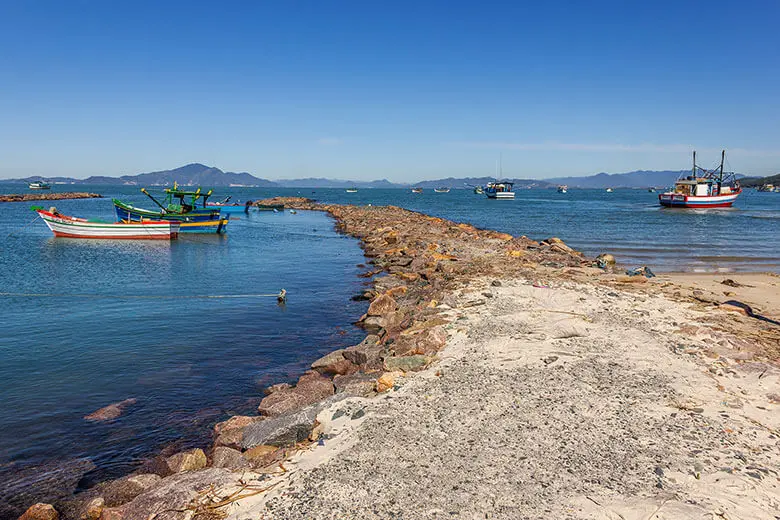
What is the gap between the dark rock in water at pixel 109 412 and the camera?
29.0ft

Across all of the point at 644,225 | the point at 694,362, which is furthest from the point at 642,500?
the point at 644,225

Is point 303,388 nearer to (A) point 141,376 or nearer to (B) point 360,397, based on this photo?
(B) point 360,397

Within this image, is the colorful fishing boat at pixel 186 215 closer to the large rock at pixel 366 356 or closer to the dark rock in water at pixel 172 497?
the large rock at pixel 366 356

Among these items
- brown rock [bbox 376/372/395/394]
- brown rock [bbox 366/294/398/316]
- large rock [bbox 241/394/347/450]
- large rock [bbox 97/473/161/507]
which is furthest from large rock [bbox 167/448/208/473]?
brown rock [bbox 366/294/398/316]

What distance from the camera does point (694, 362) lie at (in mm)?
8688

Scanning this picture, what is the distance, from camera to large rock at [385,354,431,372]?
886 cm

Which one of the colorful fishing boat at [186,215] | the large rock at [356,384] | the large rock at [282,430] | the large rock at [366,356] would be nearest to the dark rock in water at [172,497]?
the large rock at [282,430]

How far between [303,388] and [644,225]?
4871 cm

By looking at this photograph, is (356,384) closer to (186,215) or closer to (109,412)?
(109,412)

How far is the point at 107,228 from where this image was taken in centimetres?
3547

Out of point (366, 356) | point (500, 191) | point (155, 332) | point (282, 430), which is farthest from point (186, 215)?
point (500, 191)

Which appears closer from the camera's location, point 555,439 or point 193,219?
point 555,439

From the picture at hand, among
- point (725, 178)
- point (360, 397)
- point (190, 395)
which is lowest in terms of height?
point (190, 395)

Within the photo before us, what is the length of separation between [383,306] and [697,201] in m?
72.0
